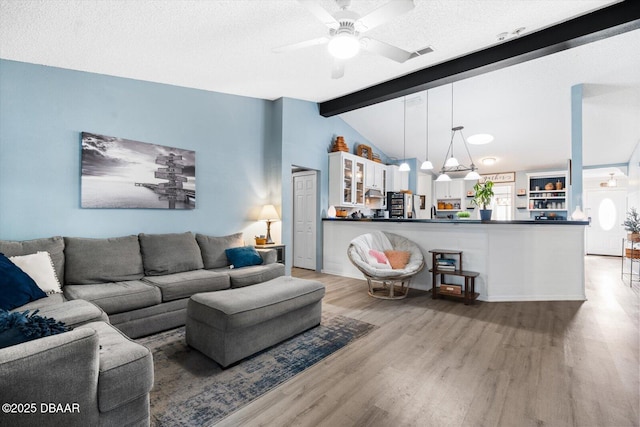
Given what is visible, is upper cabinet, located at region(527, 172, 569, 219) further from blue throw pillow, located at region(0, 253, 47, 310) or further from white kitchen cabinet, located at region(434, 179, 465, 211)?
blue throw pillow, located at region(0, 253, 47, 310)

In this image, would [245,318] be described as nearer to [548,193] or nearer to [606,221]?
[548,193]

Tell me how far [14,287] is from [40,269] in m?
0.37

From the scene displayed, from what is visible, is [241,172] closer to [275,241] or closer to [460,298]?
[275,241]

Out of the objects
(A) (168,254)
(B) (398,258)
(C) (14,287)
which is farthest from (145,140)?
(B) (398,258)

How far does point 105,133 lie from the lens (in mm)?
3402

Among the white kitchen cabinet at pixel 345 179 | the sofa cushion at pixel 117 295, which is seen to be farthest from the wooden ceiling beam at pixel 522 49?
the sofa cushion at pixel 117 295

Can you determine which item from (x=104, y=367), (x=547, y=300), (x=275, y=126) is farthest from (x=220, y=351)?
(x=547, y=300)

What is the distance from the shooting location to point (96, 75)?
10.9 feet

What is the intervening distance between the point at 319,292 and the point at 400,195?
16.4 feet

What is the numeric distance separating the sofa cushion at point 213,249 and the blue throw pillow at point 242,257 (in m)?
0.08

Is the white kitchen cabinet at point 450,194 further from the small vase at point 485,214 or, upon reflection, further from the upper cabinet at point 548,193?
the small vase at point 485,214

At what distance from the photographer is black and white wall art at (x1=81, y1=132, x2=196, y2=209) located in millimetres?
3307

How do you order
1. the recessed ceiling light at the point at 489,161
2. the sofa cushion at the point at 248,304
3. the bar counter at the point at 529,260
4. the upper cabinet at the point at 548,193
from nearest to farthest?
the sofa cushion at the point at 248,304 < the bar counter at the point at 529,260 < the recessed ceiling light at the point at 489,161 < the upper cabinet at the point at 548,193

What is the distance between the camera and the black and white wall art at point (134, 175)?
331 cm
